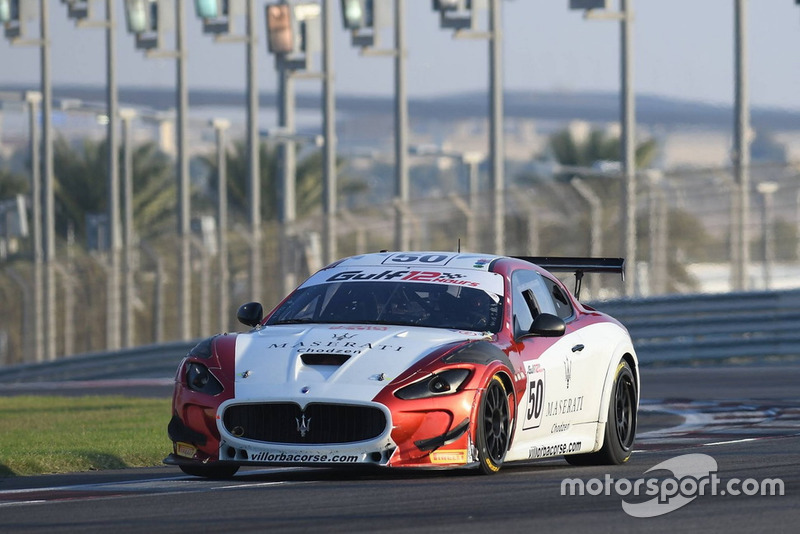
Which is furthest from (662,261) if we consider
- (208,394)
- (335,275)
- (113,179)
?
(113,179)

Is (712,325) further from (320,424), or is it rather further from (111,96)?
(111,96)

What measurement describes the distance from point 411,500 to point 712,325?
53.4ft

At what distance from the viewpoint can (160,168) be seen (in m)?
67.5

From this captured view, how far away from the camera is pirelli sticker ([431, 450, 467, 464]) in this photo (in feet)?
33.8

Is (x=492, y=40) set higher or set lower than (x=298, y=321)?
higher

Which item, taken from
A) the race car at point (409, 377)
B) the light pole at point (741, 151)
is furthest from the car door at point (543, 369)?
the light pole at point (741, 151)

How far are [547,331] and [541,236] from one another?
47.5 ft

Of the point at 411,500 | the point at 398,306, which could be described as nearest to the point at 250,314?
the point at 398,306

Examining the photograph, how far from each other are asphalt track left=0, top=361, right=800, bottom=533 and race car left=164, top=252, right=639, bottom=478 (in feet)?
0.64

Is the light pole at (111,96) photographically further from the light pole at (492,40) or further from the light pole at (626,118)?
the light pole at (626,118)

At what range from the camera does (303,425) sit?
10.2m

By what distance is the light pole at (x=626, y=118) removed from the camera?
25172 mm

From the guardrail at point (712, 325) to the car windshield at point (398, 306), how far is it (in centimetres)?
1393

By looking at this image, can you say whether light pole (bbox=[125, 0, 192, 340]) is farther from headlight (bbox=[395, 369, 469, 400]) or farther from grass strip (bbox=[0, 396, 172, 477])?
headlight (bbox=[395, 369, 469, 400])
